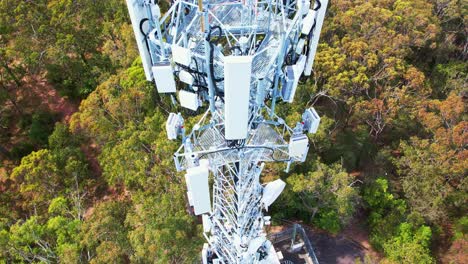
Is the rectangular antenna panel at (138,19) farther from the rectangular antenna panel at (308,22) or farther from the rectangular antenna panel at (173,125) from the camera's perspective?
the rectangular antenna panel at (308,22)

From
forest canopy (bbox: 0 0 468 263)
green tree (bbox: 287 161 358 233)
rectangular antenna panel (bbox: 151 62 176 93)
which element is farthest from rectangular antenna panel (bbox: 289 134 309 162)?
green tree (bbox: 287 161 358 233)

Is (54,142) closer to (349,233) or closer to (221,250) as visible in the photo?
(221,250)

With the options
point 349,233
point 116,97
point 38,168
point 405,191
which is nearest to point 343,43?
point 405,191

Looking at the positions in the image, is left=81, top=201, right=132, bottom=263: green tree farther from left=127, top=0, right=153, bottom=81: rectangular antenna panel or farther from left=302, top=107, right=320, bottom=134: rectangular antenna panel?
left=302, top=107, right=320, bottom=134: rectangular antenna panel

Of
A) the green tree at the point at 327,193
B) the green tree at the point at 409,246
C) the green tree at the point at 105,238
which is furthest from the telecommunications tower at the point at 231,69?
the green tree at the point at 409,246

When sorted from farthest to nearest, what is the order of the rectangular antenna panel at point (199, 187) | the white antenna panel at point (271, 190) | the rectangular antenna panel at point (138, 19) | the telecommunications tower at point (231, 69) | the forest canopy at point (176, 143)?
the forest canopy at point (176, 143) → the white antenna panel at point (271, 190) → the rectangular antenna panel at point (199, 187) → the rectangular antenna panel at point (138, 19) → the telecommunications tower at point (231, 69)

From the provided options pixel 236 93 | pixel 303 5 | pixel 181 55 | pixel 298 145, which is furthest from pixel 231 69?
pixel 298 145
